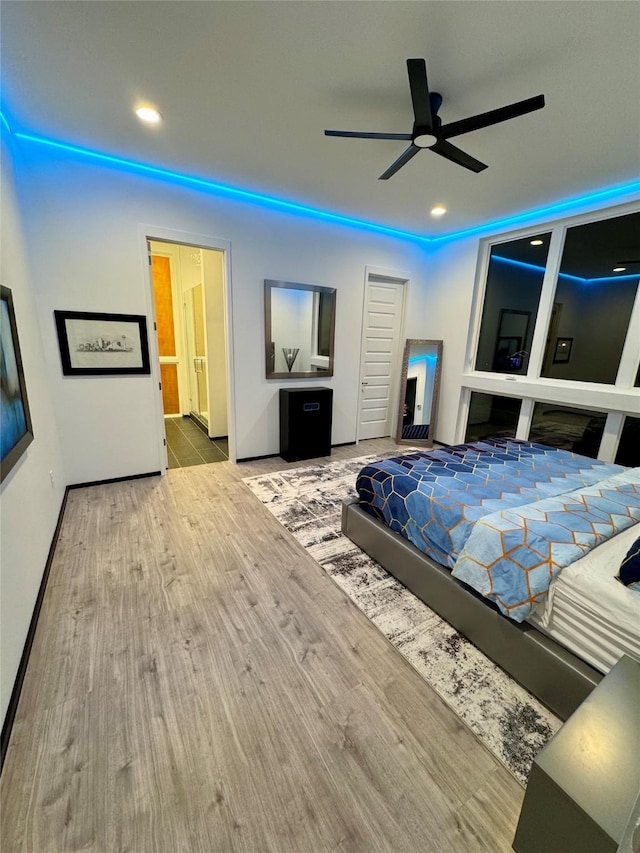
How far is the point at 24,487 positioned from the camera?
1923 millimetres

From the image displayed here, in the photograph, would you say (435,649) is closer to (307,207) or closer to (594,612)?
(594,612)

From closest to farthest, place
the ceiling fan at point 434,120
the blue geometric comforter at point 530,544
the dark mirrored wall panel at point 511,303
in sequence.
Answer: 1. the blue geometric comforter at point 530,544
2. the ceiling fan at point 434,120
3. the dark mirrored wall panel at point 511,303

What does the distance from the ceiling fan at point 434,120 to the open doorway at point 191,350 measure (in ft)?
9.27

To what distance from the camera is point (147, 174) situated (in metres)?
3.08

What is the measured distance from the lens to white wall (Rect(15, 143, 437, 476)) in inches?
113

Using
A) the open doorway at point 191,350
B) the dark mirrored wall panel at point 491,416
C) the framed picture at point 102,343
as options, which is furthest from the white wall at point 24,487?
the dark mirrored wall panel at point 491,416

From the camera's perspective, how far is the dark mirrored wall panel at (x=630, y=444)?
331 cm

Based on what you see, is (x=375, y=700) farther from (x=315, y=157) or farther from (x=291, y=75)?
(x=315, y=157)

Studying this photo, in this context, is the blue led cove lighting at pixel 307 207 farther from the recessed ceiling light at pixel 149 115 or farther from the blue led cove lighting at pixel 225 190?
the recessed ceiling light at pixel 149 115

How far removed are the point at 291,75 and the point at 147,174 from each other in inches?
72.9

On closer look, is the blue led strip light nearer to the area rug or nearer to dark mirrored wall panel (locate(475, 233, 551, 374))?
dark mirrored wall panel (locate(475, 233, 551, 374))

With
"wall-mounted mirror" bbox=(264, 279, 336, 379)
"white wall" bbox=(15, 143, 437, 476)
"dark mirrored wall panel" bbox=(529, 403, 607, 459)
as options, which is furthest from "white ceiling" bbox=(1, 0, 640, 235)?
"dark mirrored wall panel" bbox=(529, 403, 607, 459)

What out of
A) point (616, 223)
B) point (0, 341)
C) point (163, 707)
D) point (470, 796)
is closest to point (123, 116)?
point (0, 341)

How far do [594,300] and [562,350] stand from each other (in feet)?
1.82
